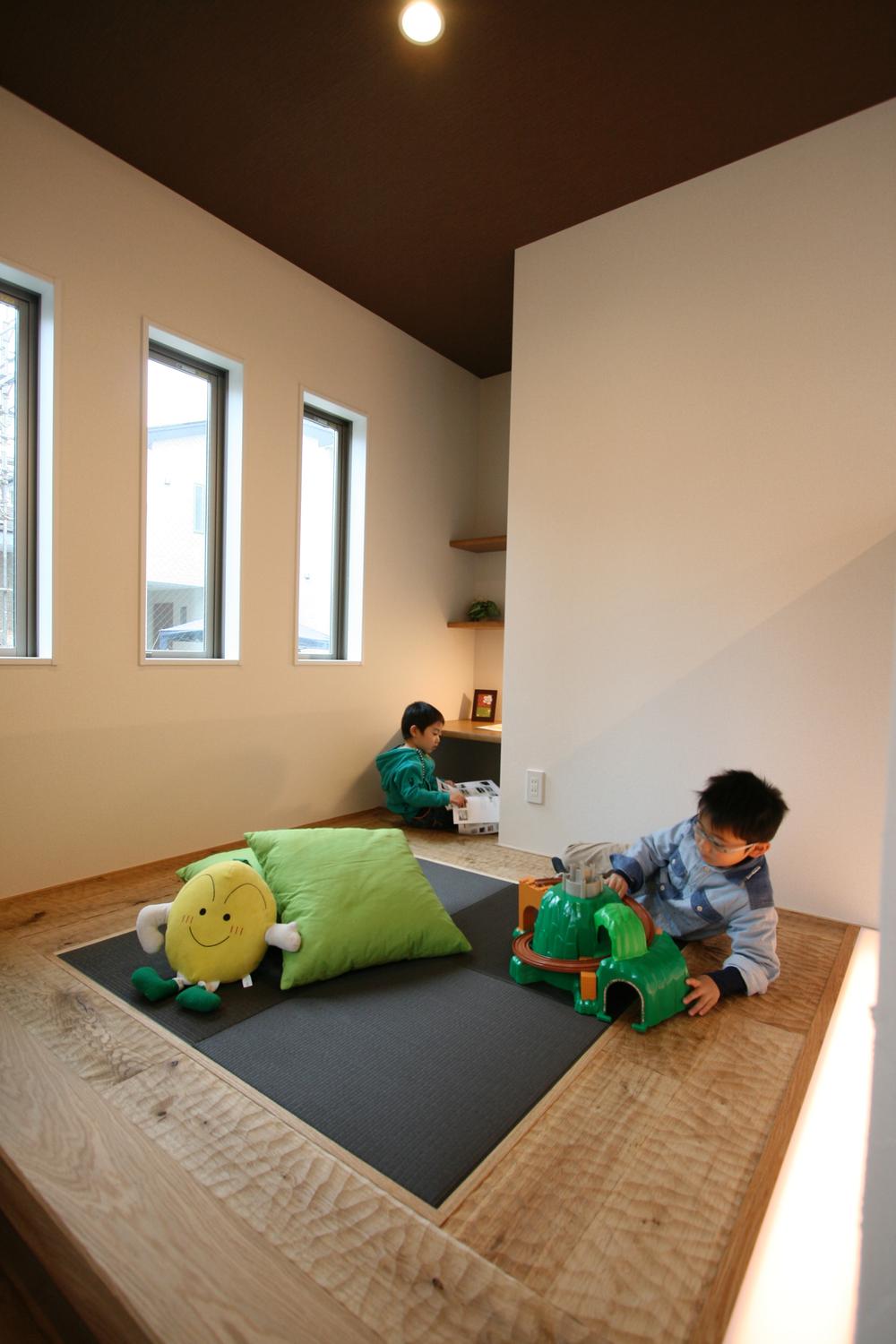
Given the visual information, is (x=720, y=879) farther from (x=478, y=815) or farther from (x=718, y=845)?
(x=478, y=815)

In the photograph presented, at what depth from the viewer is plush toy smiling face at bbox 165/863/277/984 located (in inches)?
59.9

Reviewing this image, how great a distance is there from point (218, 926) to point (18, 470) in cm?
153

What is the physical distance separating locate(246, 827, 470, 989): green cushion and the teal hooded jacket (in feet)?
3.18

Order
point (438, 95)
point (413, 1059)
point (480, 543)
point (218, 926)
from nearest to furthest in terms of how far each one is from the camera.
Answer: point (413, 1059) < point (218, 926) < point (438, 95) < point (480, 543)

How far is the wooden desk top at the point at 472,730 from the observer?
127 inches

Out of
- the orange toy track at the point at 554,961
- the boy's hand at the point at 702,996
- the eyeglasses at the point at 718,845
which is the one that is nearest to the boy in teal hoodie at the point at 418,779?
the orange toy track at the point at 554,961

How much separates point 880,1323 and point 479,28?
2.40m

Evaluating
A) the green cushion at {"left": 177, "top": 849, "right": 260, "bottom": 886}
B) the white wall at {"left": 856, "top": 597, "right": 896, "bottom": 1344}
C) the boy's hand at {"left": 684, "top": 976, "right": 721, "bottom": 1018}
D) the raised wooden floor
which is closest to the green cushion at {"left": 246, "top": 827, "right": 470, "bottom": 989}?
the green cushion at {"left": 177, "top": 849, "right": 260, "bottom": 886}

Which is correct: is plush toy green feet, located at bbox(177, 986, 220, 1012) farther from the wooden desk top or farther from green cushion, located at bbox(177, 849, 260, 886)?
the wooden desk top

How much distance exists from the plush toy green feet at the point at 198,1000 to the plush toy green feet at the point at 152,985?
4 cm

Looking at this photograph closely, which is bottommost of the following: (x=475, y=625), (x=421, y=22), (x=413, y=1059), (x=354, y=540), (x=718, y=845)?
(x=413, y=1059)

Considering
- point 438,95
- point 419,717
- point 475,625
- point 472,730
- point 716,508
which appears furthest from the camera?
point 475,625

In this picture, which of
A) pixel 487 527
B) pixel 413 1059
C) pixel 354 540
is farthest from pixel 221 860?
pixel 487 527

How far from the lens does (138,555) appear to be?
229 centimetres
